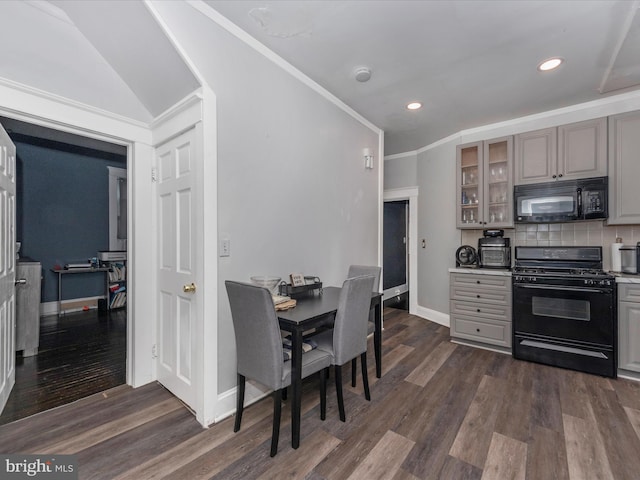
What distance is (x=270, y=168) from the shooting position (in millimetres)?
2355

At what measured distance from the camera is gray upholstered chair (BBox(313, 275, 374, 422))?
1.96 meters

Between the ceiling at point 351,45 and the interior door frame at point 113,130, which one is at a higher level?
the ceiling at point 351,45

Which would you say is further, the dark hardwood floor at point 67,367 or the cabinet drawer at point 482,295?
the cabinet drawer at point 482,295

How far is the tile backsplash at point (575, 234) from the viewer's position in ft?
9.86

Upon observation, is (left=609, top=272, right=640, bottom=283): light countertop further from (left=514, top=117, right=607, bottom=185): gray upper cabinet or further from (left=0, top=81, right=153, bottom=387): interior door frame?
(left=0, top=81, right=153, bottom=387): interior door frame

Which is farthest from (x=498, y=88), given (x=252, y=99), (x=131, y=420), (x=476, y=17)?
(x=131, y=420)

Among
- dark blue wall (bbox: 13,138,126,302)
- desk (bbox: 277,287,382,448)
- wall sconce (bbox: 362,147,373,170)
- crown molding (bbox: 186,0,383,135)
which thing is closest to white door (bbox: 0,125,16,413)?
crown molding (bbox: 186,0,383,135)

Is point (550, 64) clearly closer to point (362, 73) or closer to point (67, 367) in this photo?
point (362, 73)

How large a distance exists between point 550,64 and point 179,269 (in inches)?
136

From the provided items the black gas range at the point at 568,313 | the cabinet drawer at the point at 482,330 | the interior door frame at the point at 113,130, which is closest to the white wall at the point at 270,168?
the interior door frame at the point at 113,130

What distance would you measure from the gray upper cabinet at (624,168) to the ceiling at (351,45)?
1.18ft

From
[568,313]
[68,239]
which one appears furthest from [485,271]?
[68,239]

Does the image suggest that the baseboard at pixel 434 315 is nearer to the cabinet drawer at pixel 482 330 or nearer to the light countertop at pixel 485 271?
the cabinet drawer at pixel 482 330

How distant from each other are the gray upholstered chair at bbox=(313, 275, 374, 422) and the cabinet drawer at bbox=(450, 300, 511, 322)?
178 cm
